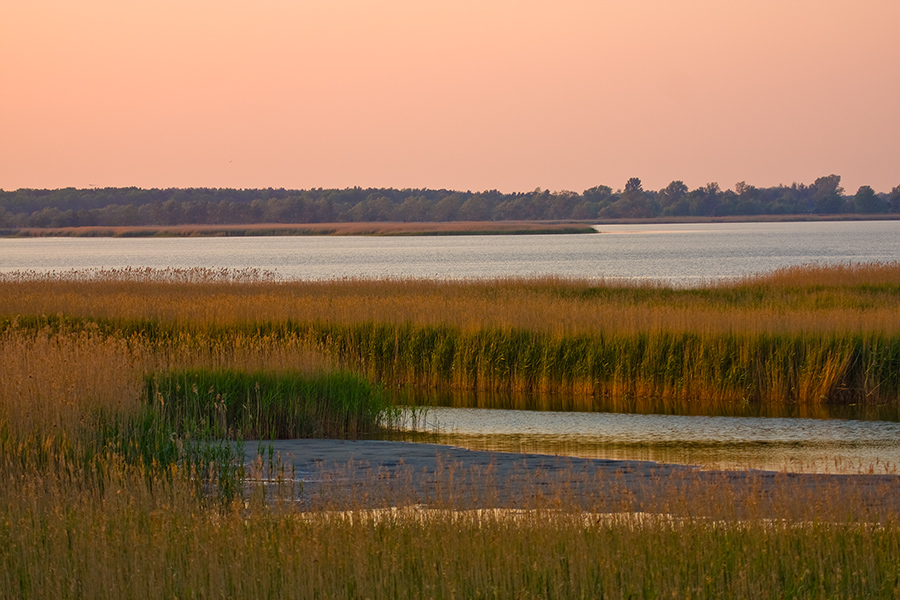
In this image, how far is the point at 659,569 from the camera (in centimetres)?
671

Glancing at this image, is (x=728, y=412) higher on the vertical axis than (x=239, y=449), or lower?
lower

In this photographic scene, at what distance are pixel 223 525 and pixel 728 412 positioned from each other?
1246 centimetres

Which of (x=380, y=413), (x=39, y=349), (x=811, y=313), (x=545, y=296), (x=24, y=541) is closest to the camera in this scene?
(x=24, y=541)

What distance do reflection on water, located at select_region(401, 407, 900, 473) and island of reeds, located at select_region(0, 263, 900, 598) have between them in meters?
1.54

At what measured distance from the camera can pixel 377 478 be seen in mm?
10719

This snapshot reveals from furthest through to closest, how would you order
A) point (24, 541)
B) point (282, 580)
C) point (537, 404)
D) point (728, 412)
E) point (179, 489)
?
point (537, 404) < point (728, 412) < point (179, 489) < point (24, 541) < point (282, 580)

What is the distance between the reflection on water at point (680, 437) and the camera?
44.8 ft

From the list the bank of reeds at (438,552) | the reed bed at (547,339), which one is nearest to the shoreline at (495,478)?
the bank of reeds at (438,552)

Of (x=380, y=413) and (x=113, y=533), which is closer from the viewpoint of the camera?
(x=113, y=533)

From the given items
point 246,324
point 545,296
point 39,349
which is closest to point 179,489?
point 39,349

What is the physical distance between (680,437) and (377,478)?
21.3 feet

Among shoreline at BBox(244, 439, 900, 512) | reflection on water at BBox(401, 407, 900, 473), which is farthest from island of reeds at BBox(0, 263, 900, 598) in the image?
reflection on water at BBox(401, 407, 900, 473)

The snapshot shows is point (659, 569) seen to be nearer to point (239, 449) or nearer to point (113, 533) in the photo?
point (113, 533)

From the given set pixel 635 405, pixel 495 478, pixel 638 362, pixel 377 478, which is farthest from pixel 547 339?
pixel 495 478
